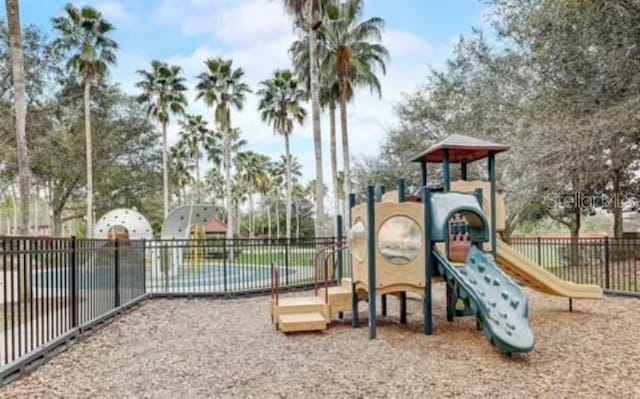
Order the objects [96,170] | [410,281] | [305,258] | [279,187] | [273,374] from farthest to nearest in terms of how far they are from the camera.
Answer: [279,187] → [96,170] → [305,258] → [410,281] → [273,374]

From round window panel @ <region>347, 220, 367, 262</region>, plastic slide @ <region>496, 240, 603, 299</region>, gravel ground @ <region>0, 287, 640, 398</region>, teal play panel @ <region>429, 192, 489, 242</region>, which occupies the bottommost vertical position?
gravel ground @ <region>0, 287, 640, 398</region>

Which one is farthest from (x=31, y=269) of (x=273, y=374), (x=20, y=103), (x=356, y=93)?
(x=356, y=93)

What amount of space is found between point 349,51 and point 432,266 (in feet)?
Answer: 43.5

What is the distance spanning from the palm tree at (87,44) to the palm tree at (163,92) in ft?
20.0

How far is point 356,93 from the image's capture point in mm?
19984

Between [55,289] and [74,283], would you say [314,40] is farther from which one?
[55,289]

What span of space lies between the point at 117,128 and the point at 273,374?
22823 millimetres

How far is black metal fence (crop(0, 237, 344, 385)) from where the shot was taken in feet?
16.8

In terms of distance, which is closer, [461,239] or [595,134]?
[461,239]

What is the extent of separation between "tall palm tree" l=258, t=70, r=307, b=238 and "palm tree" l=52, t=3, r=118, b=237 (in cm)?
867

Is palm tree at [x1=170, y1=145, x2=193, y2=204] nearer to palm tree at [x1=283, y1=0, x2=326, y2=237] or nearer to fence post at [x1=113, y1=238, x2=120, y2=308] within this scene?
palm tree at [x1=283, y1=0, x2=326, y2=237]

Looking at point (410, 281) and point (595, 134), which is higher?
point (595, 134)

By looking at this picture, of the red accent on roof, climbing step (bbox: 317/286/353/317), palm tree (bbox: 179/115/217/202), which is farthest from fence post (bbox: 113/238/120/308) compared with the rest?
palm tree (bbox: 179/115/217/202)

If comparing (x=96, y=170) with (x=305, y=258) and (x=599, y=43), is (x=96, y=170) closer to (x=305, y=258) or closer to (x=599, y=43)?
(x=305, y=258)
